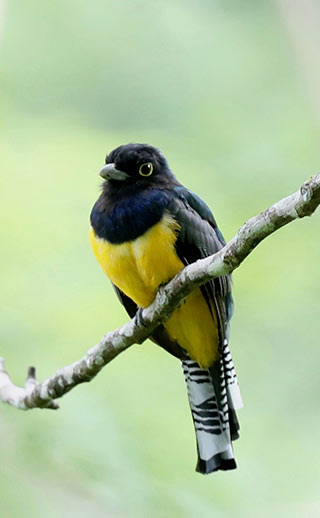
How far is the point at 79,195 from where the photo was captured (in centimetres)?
598

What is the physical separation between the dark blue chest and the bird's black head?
12 cm

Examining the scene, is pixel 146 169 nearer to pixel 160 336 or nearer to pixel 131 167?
pixel 131 167

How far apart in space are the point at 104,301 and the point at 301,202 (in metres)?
2.80

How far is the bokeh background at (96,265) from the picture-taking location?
13.9 feet

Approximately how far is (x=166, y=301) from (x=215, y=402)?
1.08 meters

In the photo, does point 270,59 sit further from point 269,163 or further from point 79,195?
point 79,195

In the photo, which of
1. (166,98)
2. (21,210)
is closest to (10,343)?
(21,210)

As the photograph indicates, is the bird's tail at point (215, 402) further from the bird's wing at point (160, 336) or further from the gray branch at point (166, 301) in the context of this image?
the gray branch at point (166, 301)

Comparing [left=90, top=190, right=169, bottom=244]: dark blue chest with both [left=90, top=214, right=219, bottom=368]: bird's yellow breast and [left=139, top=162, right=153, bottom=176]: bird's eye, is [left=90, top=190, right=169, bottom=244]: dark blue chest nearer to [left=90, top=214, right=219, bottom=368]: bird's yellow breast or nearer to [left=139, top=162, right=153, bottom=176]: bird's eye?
[left=90, top=214, right=219, bottom=368]: bird's yellow breast

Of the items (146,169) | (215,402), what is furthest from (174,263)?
(215,402)

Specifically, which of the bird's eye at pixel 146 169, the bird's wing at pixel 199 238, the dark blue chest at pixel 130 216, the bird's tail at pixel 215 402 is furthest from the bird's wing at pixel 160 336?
the bird's eye at pixel 146 169

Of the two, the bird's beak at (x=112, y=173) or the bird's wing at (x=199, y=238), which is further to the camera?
the bird's beak at (x=112, y=173)

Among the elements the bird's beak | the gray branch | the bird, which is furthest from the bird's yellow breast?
the bird's beak

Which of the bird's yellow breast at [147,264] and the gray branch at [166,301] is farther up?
the bird's yellow breast at [147,264]
